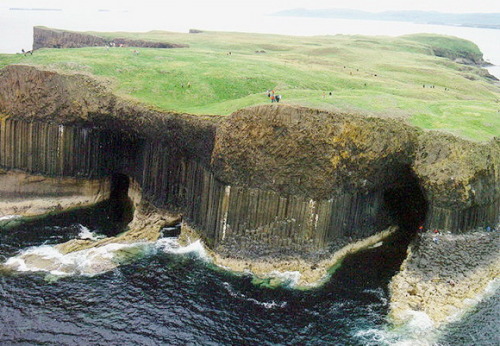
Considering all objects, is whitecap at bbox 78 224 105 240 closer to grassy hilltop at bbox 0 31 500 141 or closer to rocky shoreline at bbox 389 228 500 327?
grassy hilltop at bbox 0 31 500 141

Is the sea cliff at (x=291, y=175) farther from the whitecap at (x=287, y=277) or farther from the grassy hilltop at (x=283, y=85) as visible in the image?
the grassy hilltop at (x=283, y=85)

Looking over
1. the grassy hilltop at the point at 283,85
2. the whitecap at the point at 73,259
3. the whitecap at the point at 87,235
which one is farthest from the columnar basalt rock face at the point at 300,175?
the whitecap at the point at 73,259

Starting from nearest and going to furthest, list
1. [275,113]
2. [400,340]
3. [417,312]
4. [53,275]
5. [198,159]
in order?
[400,340] → [417,312] → [53,275] → [275,113] → [198,159]

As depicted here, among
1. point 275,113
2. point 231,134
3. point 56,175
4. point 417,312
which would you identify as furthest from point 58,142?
point 417,312

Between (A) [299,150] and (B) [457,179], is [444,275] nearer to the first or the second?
(B) [457,179]

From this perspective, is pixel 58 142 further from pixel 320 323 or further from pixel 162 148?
pixel 320 323

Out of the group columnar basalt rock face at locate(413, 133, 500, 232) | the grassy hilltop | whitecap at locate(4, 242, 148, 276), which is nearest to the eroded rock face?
the grassy hilltop
